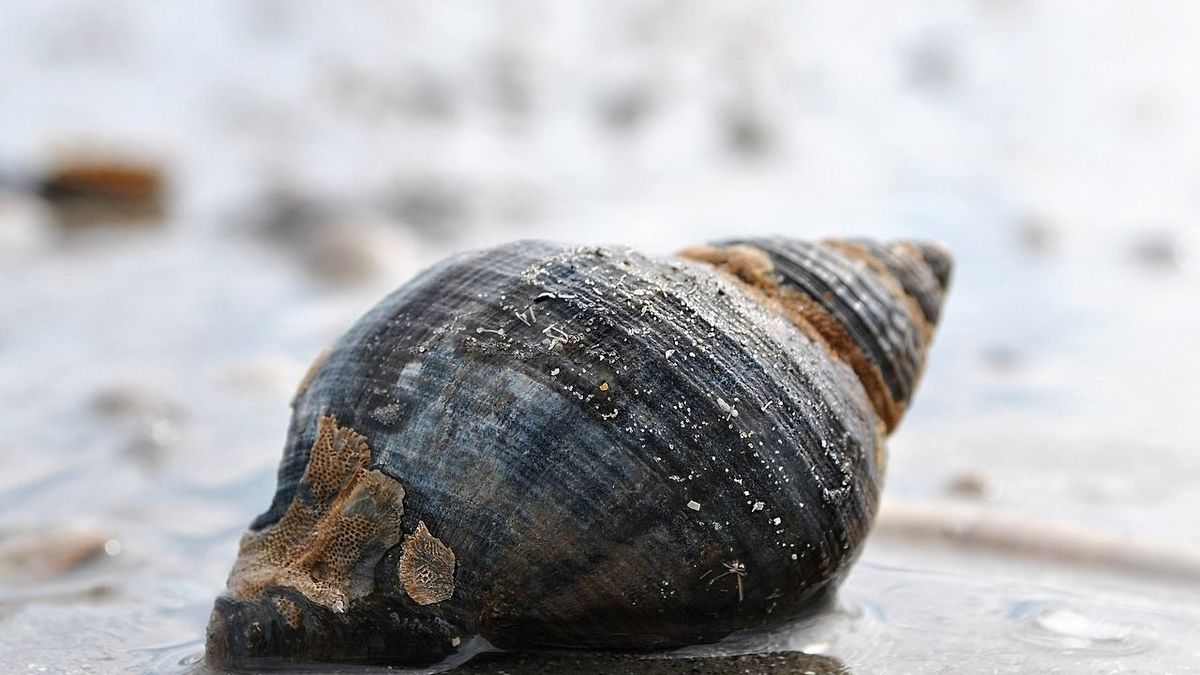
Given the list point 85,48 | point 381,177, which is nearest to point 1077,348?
point 381,177

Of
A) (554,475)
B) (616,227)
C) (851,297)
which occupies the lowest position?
(554,475)

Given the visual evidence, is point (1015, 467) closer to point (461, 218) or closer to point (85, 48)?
point (461, 218)

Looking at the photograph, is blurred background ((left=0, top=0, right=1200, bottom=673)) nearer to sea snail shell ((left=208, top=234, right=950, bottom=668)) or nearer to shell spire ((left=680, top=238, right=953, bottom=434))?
sea snail shell ((left=208, top=234, right=950, bottom=668))

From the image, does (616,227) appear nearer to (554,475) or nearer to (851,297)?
(851,297)

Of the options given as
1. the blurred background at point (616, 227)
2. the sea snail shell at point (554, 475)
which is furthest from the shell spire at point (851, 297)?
the blurred background at point (616, 227)

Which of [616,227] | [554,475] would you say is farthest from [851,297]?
[616,227]

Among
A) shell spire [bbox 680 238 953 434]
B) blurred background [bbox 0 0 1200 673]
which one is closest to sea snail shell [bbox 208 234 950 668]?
shell spire [bbox 680 238 953 434]

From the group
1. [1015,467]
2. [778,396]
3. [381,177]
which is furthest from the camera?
[381,177]
